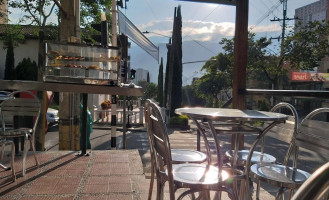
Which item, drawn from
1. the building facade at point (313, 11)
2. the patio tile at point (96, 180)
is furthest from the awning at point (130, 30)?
the building facade at point (313, 11)

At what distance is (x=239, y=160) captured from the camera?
7.53 ft

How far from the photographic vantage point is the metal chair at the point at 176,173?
1.48 meters

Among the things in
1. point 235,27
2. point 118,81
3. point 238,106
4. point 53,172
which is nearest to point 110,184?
point 53,172

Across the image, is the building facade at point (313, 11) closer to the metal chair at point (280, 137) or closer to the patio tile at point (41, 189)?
the metal chair at point (280, 137)

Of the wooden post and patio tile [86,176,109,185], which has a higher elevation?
the wooden post

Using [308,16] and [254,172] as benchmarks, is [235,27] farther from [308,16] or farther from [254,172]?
[308,16]

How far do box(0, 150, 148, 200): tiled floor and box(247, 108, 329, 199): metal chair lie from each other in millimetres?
1033

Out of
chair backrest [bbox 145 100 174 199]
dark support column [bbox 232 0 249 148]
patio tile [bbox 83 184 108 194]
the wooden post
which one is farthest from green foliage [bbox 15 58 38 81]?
chair backrest [bbox 145 100 174 199]

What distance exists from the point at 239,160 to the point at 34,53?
874 inches

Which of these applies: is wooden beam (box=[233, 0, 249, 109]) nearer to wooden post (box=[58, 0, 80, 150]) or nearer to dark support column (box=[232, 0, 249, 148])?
dark support column (box=[232, 0, 249, 148])

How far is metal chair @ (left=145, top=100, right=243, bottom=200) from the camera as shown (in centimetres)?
148

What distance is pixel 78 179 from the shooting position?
8.82 feet

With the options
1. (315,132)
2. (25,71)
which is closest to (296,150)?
(315,132)

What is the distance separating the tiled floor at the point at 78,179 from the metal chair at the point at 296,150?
103 centimetres
